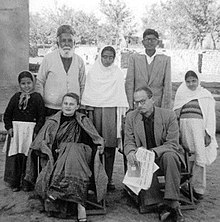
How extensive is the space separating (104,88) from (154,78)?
0.59 metres

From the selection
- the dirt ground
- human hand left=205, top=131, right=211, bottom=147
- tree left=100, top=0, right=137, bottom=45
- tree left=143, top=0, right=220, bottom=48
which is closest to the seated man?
the dirt ground

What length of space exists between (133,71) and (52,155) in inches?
55.6

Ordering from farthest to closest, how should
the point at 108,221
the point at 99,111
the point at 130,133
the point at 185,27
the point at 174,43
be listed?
the point at 174,43 < the point at 185,27 < the point at 99,111 < the point at 130,133 < the point at 108,221

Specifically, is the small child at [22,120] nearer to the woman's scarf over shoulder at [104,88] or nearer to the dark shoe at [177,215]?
the woman's scarf over shoulder at [104,88]

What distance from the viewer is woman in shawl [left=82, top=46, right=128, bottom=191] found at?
4.96 metres

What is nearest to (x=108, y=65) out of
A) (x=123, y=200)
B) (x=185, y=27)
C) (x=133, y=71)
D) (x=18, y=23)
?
(x=133, y=71)

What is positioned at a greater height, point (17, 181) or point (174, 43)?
point (174, 43)

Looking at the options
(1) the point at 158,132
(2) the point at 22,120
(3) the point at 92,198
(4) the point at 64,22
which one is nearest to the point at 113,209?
(3) the point at 92,198

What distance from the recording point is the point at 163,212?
4.25 m

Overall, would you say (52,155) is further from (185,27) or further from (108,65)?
(185,27)

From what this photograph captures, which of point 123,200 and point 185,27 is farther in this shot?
point 185,27

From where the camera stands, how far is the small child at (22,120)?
497 centimetres

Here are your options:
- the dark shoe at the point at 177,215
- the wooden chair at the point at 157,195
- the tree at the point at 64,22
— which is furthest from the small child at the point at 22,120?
the tree at the point at 64,22

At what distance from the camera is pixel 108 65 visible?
4922 millimetres
